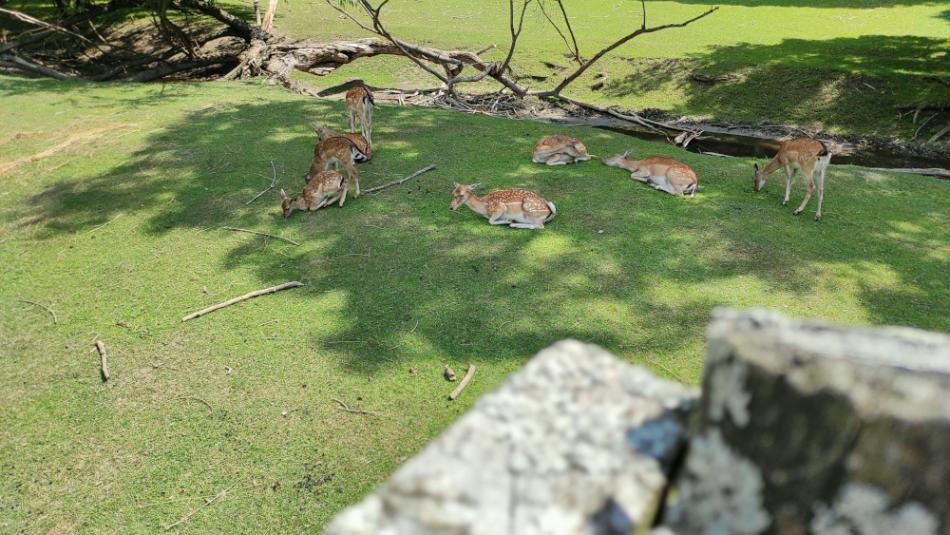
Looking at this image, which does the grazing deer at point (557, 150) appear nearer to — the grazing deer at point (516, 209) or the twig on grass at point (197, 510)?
the grazing deer at point (516, 209)

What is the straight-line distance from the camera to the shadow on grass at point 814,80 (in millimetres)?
10086

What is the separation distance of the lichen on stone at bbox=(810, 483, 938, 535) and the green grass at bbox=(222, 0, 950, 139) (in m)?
10.3

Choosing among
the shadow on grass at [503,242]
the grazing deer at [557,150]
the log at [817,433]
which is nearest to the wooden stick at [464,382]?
the shadow on grass at [503,242]

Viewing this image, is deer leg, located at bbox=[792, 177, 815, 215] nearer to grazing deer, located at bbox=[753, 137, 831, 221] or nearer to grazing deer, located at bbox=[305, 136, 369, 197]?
grazing deer, located at bbox=[753, 137, 831, 221]

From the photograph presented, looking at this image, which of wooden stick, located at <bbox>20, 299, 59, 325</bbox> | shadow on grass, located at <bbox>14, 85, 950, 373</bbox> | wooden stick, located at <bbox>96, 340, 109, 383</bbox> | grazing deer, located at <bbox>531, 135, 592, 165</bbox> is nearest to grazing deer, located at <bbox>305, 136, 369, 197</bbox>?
shadow on grass, located at <bbox>14, 85, 950, 373</bbox>

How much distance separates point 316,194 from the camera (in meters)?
5.62

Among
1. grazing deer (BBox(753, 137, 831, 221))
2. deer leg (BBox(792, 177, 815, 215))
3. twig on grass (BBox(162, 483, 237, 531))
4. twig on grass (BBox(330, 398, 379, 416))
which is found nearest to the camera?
twig on grass (BBox(162, 483, 237, 531))

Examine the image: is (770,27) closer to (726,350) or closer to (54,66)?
(54,66)

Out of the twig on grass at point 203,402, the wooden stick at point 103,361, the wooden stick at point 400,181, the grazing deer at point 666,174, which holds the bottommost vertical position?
the wooden stick at point 103,361

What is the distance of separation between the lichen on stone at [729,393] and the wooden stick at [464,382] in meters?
2.57

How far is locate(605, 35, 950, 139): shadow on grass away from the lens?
1009 cm

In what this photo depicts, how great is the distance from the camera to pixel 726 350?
40.2 inches

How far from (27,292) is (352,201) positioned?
252 cm

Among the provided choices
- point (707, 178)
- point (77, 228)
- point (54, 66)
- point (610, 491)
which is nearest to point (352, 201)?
point (77, 228)
